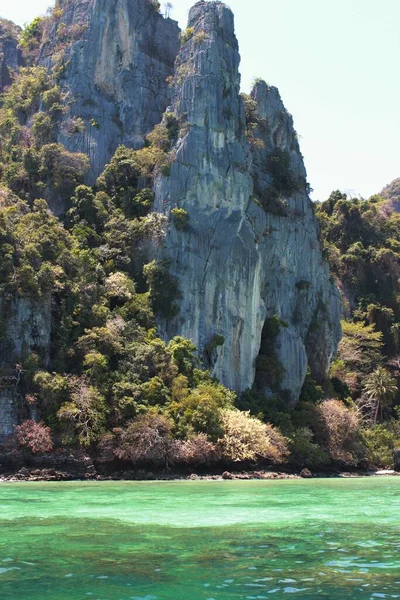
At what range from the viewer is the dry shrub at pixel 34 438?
29.3 metres

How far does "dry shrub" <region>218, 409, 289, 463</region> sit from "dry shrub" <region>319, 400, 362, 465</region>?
207 inches

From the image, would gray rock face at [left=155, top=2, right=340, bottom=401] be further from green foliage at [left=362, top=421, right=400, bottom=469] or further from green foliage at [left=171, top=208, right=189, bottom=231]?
green foliage at [left=362, top=421, right=400, bottom=469]

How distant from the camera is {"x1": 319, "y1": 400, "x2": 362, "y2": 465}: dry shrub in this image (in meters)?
39.4

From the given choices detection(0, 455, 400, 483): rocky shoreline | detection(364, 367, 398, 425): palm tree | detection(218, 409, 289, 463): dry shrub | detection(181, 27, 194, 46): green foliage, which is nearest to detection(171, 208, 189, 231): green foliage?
detection(218, 409, 289, 463): dry shrub

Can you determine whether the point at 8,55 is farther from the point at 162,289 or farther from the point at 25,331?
the point at 25,331

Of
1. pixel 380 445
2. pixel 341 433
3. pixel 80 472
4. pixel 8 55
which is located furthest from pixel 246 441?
pixel 8 55

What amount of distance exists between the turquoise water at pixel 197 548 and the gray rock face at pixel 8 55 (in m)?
50.9

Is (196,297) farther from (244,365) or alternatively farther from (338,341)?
(338,341)

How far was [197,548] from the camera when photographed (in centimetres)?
1081

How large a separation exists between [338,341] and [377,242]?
55.1ft

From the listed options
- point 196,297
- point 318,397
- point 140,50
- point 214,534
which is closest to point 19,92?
point 140,50

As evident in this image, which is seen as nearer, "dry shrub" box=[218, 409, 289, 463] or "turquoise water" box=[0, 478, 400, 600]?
"turquoise water" box=[0, 478, 400, 600]

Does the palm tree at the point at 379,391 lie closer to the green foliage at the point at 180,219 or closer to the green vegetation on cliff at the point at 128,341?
the green vegetation on cliff at the point at 128,341

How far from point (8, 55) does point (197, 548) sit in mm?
61420
